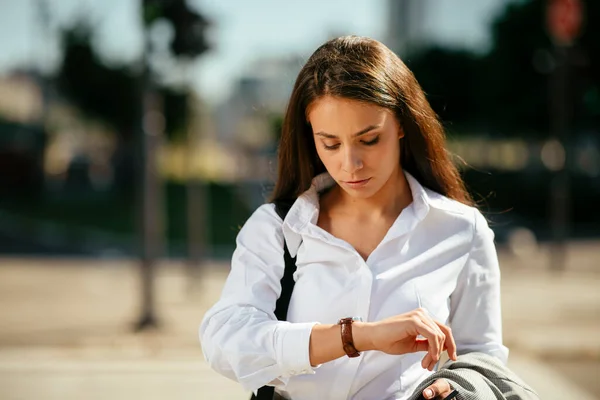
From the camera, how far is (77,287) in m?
11.6

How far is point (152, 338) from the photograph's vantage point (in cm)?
755

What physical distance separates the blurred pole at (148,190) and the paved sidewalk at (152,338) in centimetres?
47

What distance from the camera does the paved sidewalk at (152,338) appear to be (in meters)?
5.96

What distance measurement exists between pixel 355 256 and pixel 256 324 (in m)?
0.27

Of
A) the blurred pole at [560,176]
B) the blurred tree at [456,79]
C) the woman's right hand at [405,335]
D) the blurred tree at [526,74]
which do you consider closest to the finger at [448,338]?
the woman's right hand at [405,335]

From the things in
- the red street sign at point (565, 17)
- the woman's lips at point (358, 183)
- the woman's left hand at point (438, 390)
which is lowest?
the red street sign at point (565, 17)

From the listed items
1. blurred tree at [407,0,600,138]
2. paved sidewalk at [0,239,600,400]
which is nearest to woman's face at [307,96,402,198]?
paved sidewalk at [0,239,600,400]

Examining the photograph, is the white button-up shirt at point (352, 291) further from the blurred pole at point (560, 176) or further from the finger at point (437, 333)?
the blurred pole at point (560, 176)

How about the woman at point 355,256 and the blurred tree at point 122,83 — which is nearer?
the woman at point 355,256

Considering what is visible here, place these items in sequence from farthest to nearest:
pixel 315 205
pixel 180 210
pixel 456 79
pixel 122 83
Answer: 1. pixel 122 83
2. pixel 456 79
3. pixel 180 210
4. pixel 315 205

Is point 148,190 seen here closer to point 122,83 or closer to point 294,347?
point 294,347

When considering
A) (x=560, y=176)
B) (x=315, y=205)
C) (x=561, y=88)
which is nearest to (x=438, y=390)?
(x=315, y=205)

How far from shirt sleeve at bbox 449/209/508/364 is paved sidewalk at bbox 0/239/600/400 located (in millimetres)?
4023

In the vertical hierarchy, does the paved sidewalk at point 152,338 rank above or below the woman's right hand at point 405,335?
below
